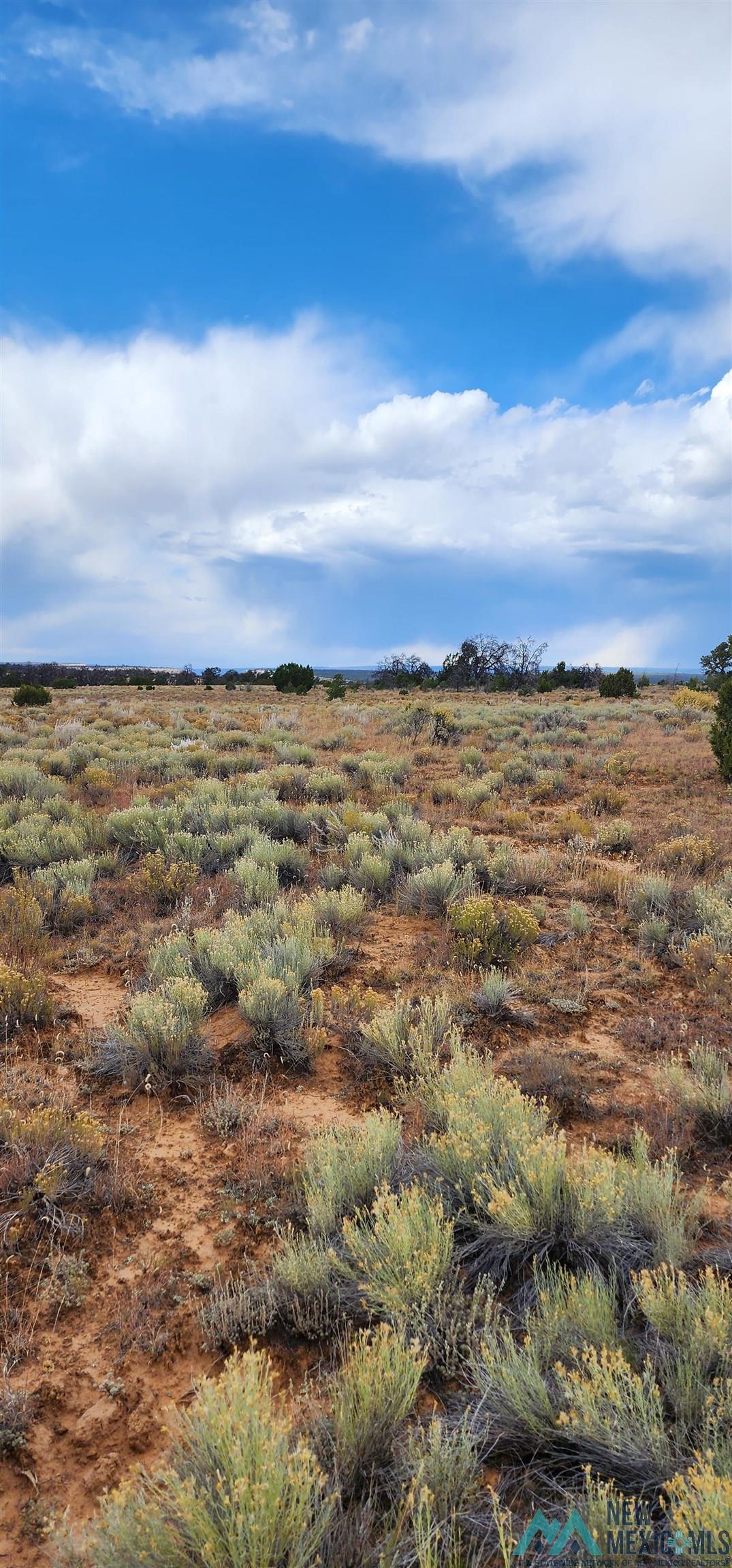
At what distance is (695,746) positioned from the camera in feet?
53.6

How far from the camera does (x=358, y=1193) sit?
10.8 ft

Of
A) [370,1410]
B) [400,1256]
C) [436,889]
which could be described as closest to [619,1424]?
[370,1410]

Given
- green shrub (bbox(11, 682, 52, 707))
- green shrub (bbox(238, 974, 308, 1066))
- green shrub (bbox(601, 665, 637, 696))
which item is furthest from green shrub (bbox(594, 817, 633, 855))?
green shrub (bbox(601, 665, 637, 696))

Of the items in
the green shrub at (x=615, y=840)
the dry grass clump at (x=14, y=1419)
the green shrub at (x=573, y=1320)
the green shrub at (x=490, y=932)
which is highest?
the green shrub at (x=615, y=840)

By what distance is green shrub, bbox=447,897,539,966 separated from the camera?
6008 millimetres

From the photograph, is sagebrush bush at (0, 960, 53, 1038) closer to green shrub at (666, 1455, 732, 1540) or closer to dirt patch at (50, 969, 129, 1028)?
dirt patch at (50, 969, 129, 1028)

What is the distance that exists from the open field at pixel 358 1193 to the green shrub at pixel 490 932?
3 cm

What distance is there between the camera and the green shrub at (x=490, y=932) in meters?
6.01

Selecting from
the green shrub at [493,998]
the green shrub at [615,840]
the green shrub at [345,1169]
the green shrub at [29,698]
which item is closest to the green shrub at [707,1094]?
the green shrub at [493,998]

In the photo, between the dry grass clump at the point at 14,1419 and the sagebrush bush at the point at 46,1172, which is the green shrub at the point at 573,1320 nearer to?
the dry grass clump at the point at 14,1419

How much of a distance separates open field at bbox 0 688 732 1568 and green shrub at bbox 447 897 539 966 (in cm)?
3

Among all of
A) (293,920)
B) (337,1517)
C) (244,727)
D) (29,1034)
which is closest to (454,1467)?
(337,1517)

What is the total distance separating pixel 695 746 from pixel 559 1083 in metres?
13.9

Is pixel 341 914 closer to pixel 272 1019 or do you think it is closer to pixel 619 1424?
pixel 272 1019
